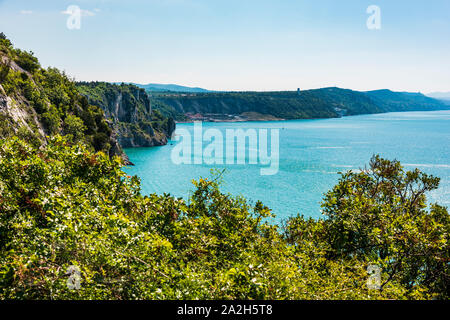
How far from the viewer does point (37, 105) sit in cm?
5238

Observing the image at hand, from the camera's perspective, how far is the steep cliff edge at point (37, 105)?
141ft

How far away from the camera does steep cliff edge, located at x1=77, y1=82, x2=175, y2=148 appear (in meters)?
134

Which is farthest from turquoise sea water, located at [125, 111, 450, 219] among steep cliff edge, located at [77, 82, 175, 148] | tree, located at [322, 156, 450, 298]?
tree, located at [322, 156, 450, 298]

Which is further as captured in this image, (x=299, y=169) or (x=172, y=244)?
(x=299, y=169)

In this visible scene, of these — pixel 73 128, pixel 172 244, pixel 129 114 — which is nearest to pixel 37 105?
pixel 73 128

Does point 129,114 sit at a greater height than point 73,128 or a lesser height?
greater

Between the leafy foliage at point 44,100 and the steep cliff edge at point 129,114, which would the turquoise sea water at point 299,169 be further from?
the leafy foliage at point 44,100

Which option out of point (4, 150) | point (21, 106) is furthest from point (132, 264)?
point (21, 106)

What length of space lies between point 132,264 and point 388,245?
11.2 meters

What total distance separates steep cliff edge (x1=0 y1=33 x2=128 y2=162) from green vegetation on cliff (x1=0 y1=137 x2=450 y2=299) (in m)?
25.0

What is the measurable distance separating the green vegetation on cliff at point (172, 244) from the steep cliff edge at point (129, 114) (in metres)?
116

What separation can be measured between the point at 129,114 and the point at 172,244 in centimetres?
14983

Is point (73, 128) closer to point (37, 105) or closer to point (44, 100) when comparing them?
point (44, 100)

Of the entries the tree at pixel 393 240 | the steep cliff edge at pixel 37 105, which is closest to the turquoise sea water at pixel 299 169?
the steep cliff edge at pixel 37 105
